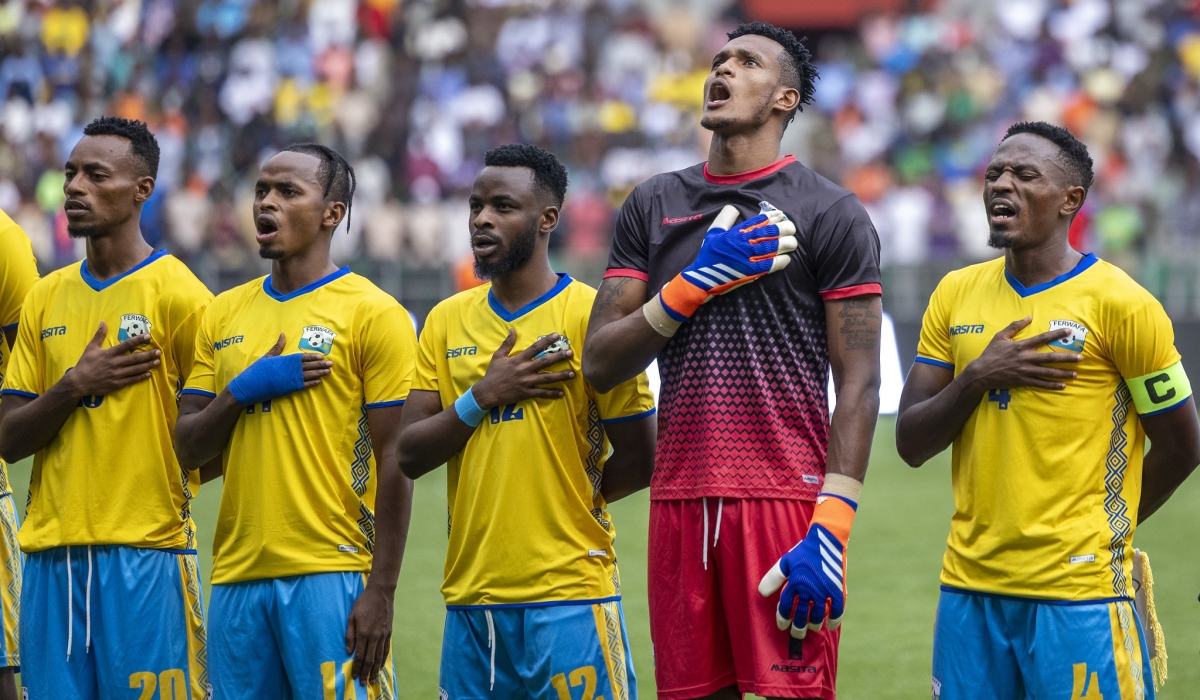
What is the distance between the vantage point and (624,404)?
471 cm

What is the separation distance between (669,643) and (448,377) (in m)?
1.19

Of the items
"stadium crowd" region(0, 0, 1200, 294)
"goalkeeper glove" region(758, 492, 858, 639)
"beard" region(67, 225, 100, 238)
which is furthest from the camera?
"stadium crowd" region(0, 0, 1200, 294)

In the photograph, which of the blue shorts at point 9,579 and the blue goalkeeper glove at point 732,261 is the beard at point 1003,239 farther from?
the blue shorts at point 9,579

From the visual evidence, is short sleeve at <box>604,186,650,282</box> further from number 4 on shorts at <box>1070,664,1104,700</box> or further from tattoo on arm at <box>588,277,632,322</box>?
number 4 on shorts at <box>1070,664,1104,700</box>

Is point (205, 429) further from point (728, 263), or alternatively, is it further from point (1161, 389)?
point (1161, 389)

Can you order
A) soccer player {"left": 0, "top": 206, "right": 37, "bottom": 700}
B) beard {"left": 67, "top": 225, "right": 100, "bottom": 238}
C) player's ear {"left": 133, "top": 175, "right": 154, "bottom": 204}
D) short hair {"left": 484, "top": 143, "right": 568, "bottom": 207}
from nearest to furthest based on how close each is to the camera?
1. short hair {"left": 484, "top": 143, "right": 568, "bottom": 207}
2. beard {"left": 67, "top": 225, "right": 100, "bottom": 238}
3. player's ear {"left": 133, "top": 175, "right": 154, "bottom": 204}
4. soccer player {"left": 0, "top": 206, "right": 37, "bottom": 700}

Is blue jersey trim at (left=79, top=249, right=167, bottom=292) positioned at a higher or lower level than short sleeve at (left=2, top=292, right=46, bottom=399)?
higher

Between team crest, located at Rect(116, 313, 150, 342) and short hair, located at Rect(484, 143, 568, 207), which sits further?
team crest, located at Rect(116, 313, 150, 342)

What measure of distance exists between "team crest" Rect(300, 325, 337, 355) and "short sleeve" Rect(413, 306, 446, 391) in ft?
0.95

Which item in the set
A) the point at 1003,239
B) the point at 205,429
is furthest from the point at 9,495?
the point at 1003,239

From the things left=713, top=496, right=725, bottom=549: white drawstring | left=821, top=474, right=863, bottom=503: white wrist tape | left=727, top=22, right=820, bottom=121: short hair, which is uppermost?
left=727, top=22, right=820, bottom=121: short hair

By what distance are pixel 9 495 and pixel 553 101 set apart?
50.7 ft

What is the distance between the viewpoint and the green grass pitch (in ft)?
24.7

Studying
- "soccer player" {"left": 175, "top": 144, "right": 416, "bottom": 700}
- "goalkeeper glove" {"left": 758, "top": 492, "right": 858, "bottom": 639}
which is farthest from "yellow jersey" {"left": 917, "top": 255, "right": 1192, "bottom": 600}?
"soccer player" {"left": 175, "top": 144, "right": 416, "bottom": 700}
